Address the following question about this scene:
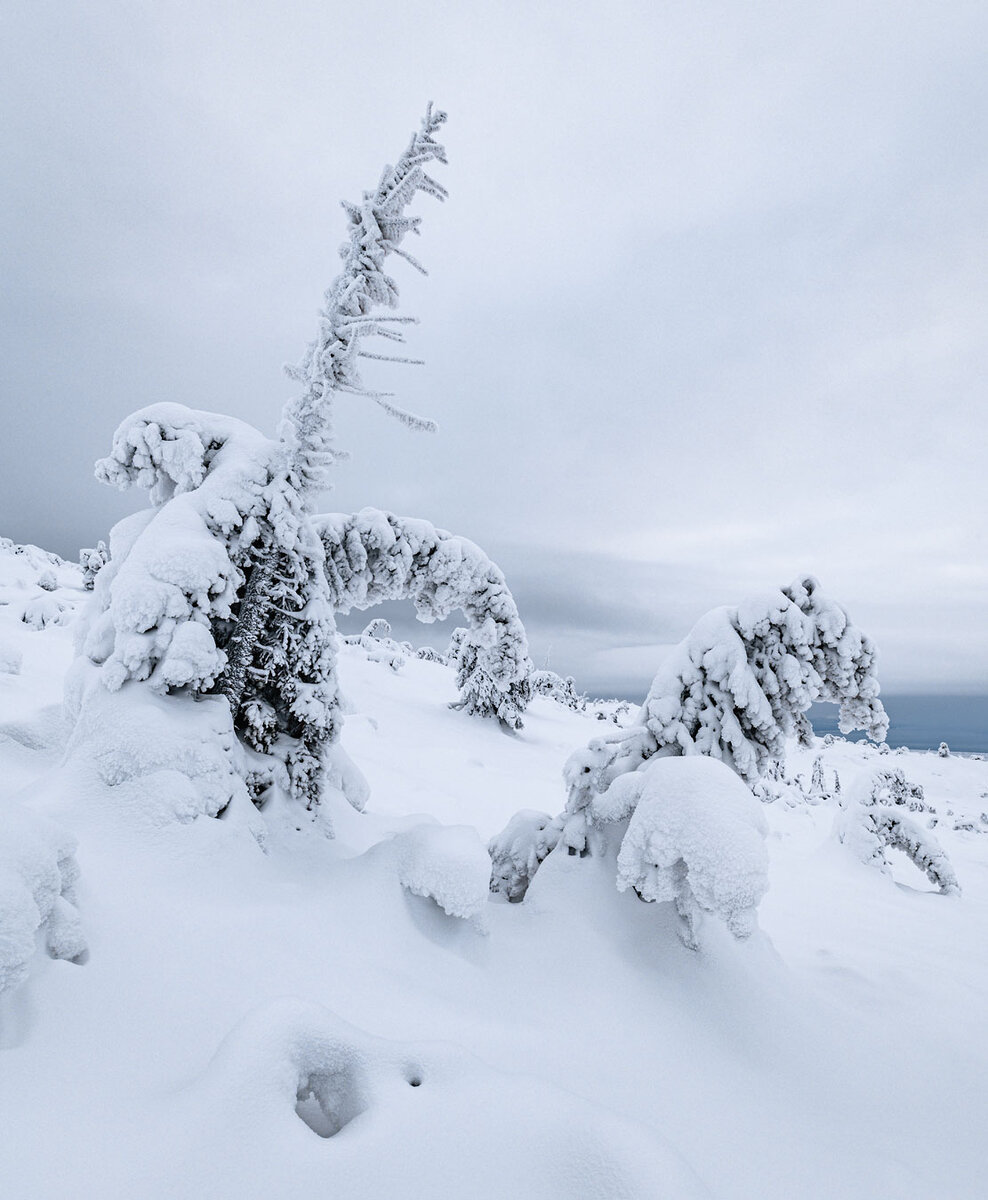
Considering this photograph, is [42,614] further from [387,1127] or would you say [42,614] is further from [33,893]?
[387,1127]

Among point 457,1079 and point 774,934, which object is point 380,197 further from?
point 774,934

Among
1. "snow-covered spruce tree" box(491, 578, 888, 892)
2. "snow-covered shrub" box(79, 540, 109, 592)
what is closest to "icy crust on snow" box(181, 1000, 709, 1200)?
"snow-covered spruce tree" box(491, 578, 888, 892)

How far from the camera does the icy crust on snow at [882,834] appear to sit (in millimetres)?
10250

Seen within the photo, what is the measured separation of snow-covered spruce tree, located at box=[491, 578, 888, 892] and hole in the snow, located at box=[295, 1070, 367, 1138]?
3359 millimetres

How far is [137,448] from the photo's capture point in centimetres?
548

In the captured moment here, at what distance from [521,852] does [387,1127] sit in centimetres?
386

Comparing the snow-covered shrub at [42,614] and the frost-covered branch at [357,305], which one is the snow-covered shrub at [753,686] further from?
the snow-covered shrub at [42,614]

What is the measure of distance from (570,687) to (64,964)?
1434 inches

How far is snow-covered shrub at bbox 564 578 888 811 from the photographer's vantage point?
5.29m

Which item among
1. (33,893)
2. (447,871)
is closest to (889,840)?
(447,871)

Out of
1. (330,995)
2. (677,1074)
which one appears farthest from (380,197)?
(677,1074)

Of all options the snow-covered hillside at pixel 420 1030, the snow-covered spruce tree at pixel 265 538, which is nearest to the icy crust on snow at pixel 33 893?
the snow-covered hillside at pixel 420 1030

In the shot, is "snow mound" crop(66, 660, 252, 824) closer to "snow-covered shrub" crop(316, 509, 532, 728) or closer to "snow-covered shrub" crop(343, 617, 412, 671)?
"snow-covered shrub" crop(316, 509, 532, 728)

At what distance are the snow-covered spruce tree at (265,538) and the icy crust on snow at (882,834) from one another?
11546 mm
